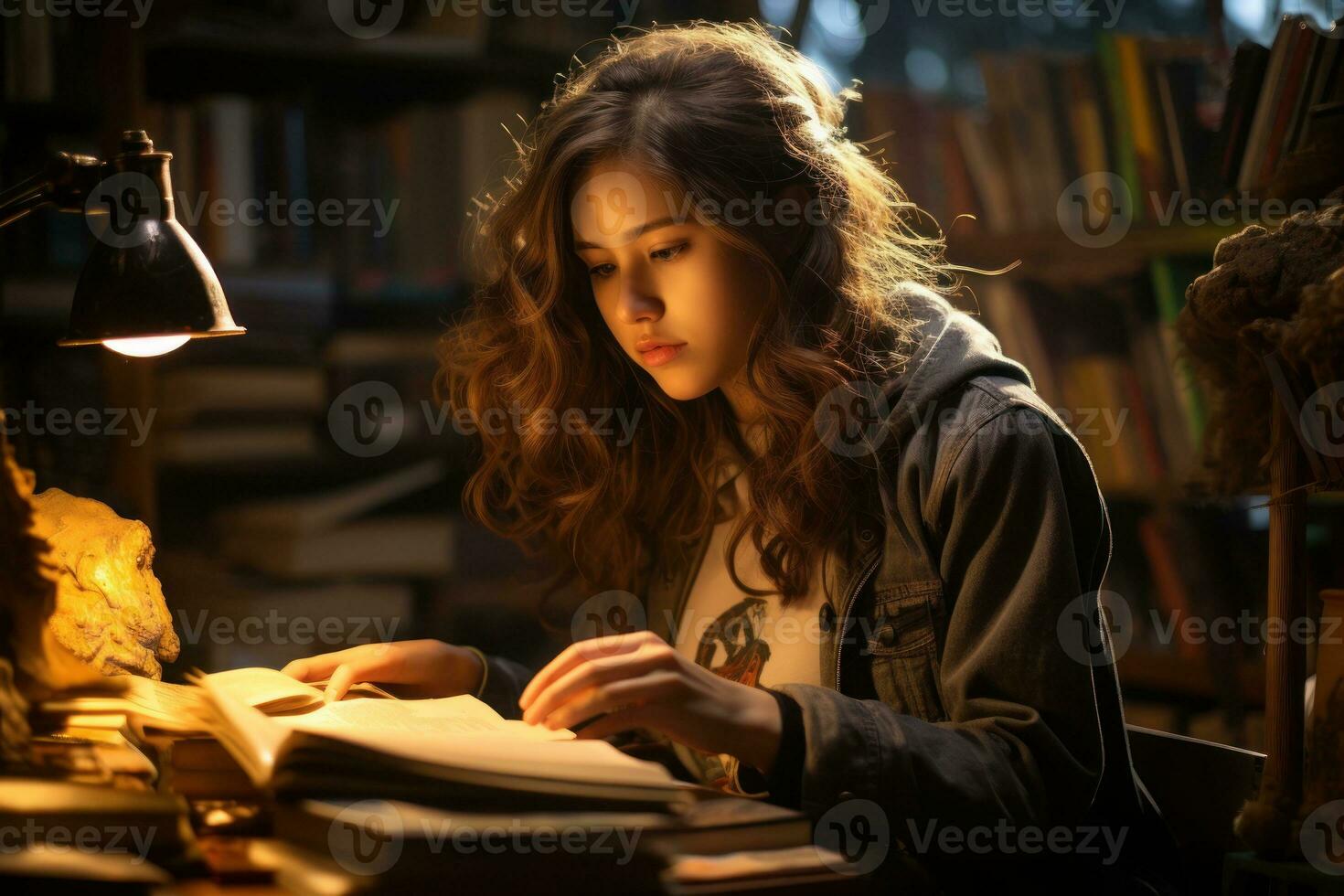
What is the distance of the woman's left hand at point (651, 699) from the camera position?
86cm

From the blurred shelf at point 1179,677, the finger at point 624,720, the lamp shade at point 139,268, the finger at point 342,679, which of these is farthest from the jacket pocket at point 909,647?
the blurred shelf at point 1179,677

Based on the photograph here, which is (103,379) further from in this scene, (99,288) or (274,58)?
(99,288)

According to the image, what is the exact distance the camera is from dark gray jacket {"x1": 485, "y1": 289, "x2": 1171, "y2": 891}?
97 cm

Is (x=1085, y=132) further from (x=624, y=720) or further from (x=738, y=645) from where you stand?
(x=624, y=720)

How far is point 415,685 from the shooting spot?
4.22 ft

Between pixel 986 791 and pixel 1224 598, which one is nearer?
pixel 986 791

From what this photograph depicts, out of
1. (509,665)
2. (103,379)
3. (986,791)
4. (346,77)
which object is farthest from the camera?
(346,77)

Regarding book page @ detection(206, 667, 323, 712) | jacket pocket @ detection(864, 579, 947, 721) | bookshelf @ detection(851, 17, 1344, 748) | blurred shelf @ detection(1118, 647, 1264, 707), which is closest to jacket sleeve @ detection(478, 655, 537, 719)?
book page @ detection(206, 667, 323, 712)

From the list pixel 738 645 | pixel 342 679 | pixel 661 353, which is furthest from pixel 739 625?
pixel 342 679

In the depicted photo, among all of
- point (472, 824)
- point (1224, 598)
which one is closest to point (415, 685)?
point (472, 824)

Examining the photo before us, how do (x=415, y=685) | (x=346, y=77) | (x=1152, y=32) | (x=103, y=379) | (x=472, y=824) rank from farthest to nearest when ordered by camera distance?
(x=1152, y=32) → (x=346, y=77) → (x=103, y=379) → (x=415, y=685) → (x=472, y=824)

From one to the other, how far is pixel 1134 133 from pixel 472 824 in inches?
71.0

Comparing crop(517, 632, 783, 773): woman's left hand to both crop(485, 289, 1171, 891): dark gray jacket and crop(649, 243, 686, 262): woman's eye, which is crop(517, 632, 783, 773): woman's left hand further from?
crop(649, 243, 686, 262): woman's eye

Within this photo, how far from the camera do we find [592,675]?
86cm
